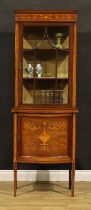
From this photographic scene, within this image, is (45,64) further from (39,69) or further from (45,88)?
(45,88)

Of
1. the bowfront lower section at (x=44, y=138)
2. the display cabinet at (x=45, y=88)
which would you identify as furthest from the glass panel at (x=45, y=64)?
the bowfront lower section at (x=44, y=138)

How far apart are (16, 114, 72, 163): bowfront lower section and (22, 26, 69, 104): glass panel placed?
18cm

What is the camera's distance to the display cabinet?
3.75m

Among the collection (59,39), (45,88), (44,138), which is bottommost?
(44,138)

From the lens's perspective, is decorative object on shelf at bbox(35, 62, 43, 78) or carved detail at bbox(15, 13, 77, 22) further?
decorative object on shelf at bbox(35, 62, 43, 78)

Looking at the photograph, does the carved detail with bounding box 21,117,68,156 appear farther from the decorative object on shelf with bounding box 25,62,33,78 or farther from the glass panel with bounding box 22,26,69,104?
the decorative object on shelf with bounding box 25,62,33,78

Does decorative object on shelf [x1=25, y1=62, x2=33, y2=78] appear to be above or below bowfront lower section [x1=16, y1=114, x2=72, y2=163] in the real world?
above

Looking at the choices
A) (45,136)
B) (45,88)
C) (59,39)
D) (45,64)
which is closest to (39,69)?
(45,64)

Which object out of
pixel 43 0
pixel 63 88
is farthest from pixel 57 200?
pixel 43 0

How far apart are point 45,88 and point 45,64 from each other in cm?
23

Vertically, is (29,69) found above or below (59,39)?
below

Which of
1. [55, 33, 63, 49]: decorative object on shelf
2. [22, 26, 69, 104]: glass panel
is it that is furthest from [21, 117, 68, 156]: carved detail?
[55, 33, 63, 49]: decorative object on shelf

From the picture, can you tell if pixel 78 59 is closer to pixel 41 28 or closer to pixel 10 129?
pixel 41 28

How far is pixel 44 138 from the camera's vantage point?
3777mm
